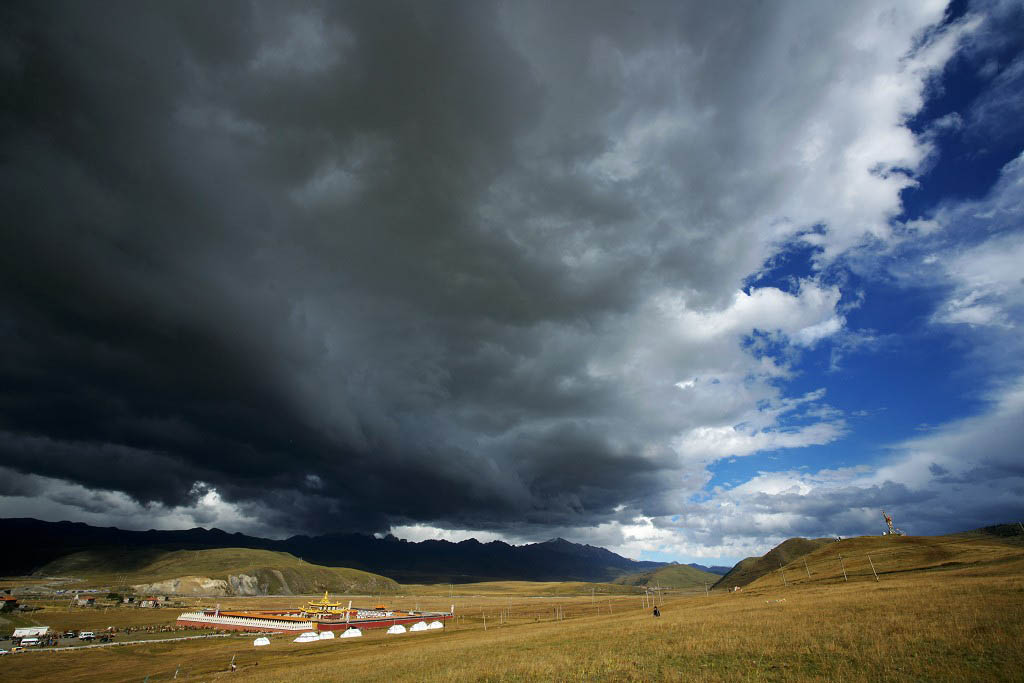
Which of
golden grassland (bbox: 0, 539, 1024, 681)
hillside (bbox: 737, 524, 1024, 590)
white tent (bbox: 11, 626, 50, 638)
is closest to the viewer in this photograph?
golden grassland (bbox: 0, 539, 1024, 681)

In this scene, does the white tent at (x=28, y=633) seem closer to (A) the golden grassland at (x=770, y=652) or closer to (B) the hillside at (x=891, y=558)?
(A) the golden grassland at (x=770, y=652)

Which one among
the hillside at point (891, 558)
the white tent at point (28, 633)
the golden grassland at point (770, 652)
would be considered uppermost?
the hillside at point (891, 558)

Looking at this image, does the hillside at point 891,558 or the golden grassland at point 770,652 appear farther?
the hillside at point 891,558

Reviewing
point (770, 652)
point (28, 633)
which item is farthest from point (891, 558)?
point (28, 633)

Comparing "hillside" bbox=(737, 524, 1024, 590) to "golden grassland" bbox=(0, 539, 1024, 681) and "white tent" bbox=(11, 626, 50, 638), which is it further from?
"white tent" bbox=(11, 626, 50, 638)

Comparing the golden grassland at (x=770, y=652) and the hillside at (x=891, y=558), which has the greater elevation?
the hillside at (x=891, y=558)

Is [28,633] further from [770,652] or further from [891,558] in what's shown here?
[891,558]

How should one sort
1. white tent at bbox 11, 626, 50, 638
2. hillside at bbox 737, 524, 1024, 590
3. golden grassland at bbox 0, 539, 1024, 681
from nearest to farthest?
golden grassland at bbox 0, 539, 1024, 681, white tent at bbox 11, 626, 50, 638, hillside at bbox 737, 524, 1024, 590

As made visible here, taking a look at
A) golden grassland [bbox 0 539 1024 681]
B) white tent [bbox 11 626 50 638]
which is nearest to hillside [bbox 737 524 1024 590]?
golden grassland [bbox 0 539 1024 681]

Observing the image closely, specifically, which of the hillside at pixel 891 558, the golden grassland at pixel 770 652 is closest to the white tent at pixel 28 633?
the golden grassland at pixel 770 652

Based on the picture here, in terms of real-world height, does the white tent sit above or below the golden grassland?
below

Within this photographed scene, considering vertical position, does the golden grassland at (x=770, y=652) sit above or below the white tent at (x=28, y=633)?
above

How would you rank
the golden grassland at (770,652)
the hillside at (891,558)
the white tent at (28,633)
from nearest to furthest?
the golden grassland at (770,652) < the white tent at (28,633) < the hillside at (891,558)

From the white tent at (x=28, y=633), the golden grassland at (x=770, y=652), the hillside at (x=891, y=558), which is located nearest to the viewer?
the golden grassland at (x=770, y=652)
